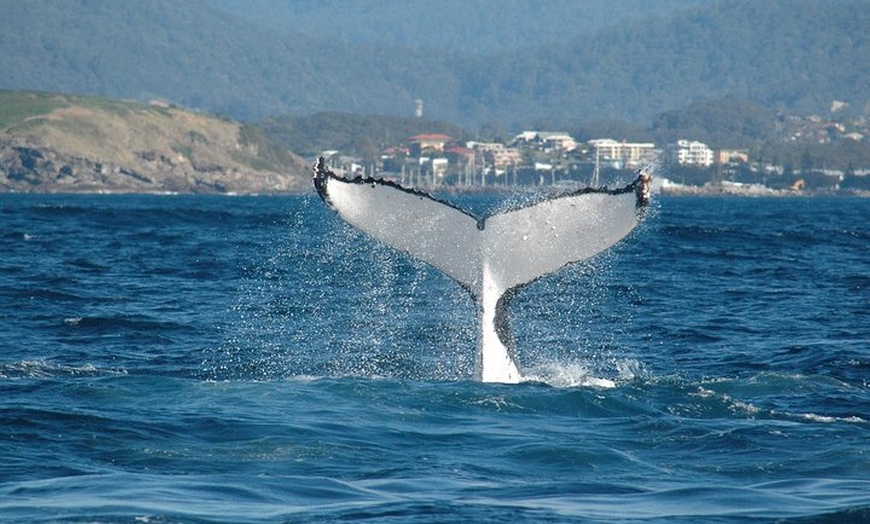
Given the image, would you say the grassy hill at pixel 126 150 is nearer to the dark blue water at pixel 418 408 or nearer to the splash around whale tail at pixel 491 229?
the dark blue water at pixel 418 408

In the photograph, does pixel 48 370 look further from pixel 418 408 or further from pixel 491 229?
pixel 491 229

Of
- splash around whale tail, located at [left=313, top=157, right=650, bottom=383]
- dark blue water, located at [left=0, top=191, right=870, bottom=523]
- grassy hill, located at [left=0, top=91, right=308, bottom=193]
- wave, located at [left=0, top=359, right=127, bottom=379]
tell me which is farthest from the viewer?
grassy hill, located at [left=0, top=91, right=308, bottom=193]

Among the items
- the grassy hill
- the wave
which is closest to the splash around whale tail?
the wave

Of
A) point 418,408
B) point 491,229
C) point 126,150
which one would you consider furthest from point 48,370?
point 126,150

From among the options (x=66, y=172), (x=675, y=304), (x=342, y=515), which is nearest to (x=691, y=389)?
(x=342, y=515)

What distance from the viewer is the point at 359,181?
9164 mm

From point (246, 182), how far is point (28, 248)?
473 ft

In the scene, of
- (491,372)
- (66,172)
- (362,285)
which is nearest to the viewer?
(491,372)

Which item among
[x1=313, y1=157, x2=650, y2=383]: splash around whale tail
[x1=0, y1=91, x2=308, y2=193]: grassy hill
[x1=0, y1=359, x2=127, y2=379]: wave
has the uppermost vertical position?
[x1=313, y1=157, x2=650, y2=383]: splash around whale tail

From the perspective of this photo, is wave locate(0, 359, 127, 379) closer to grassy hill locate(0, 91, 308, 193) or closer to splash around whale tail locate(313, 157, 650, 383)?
splash around whale tail locate(313, 157, 650, 383)

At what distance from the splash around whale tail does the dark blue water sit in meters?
0.98

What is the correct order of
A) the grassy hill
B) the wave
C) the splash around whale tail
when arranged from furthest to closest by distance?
1. the grassy hill
2. the wave
3. the splash around whale tail

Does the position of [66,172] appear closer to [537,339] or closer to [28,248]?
[28,248]

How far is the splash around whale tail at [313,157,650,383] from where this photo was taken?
29.8 ft
